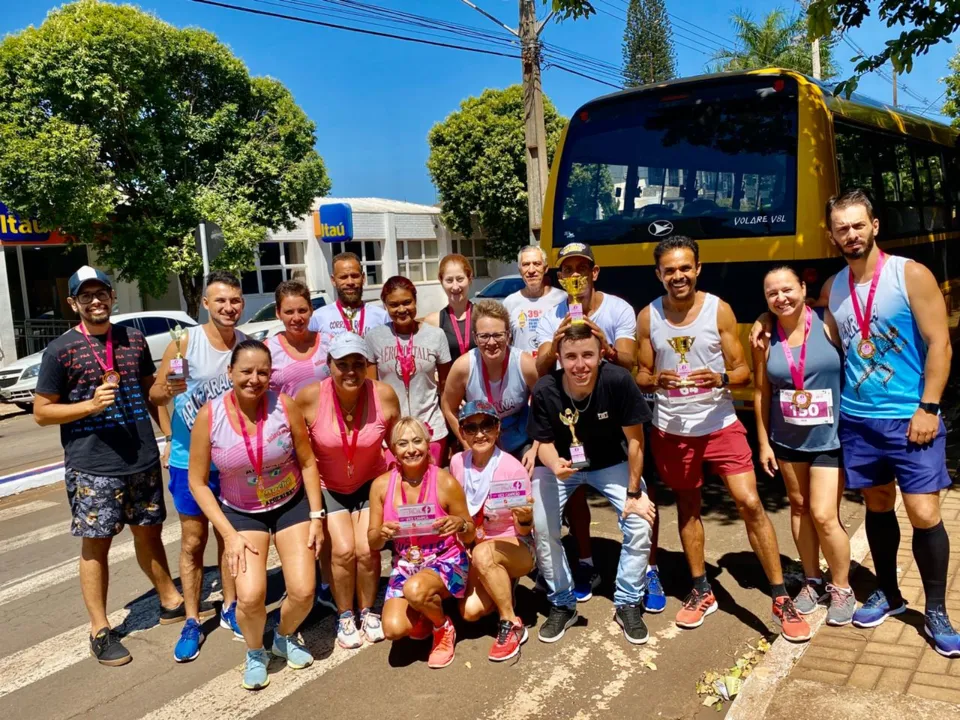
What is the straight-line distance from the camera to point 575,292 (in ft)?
15.6

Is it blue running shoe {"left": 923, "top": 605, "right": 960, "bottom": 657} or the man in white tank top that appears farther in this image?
the man in white tank top

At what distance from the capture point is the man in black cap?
4215mm

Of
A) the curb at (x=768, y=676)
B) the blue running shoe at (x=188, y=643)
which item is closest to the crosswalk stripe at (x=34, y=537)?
the blue running shoe at (x=188, y=643)

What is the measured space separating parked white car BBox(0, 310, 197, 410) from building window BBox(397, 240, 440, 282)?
56.5 feet

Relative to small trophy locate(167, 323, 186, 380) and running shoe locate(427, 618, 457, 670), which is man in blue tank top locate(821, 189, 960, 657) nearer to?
running shoe locate(427, 618, 457, 670)

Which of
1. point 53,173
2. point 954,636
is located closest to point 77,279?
point 954,636

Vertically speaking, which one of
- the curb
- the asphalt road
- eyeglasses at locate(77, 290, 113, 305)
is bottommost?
the asphalt road

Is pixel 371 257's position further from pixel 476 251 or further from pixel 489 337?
pixel 489 337

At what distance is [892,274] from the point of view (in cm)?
376

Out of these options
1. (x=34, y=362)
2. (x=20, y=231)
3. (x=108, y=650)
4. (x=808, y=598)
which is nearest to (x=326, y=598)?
(x=108, y=650)

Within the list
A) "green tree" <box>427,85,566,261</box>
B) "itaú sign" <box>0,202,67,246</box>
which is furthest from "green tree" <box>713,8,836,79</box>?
"itaú sign" <box>0,202,67,246</box>

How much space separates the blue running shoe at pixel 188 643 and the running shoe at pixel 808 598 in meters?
3.14

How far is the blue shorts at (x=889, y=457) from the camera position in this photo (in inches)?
148

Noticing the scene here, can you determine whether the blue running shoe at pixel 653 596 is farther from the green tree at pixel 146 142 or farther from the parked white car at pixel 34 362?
the green tree at pixel 146 142
